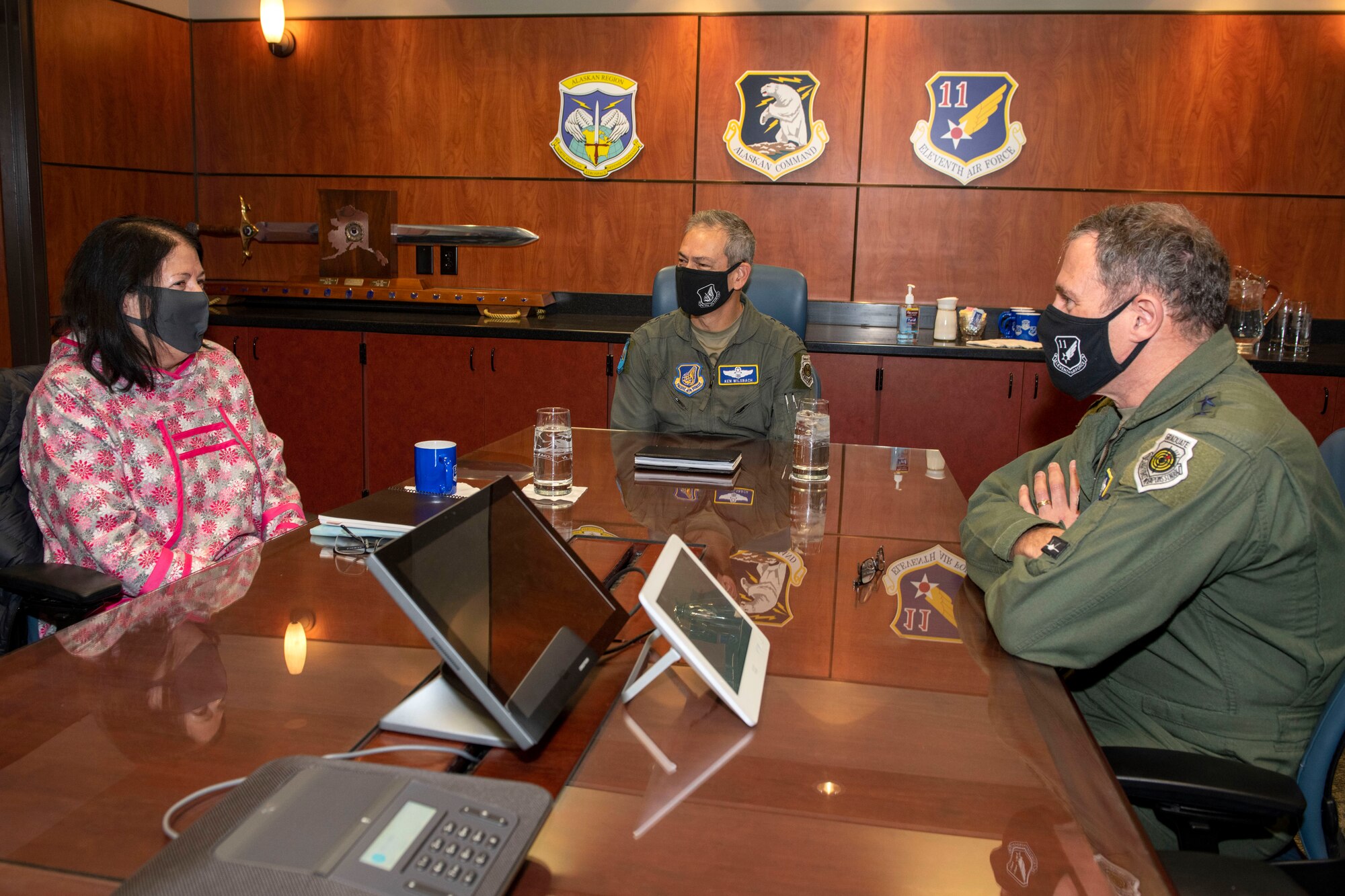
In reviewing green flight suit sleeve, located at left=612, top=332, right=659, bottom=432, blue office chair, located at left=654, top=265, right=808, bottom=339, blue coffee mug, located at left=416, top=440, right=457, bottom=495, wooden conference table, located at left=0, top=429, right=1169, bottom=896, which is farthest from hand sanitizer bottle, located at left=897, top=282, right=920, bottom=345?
wooden conference table, located at left=0, top=429, right=1169, bottom=896

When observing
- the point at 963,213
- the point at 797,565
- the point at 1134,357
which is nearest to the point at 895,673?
the point at 797,565

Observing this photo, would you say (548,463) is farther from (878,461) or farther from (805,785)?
(805,785)

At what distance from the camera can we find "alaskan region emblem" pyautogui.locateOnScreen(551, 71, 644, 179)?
454cm

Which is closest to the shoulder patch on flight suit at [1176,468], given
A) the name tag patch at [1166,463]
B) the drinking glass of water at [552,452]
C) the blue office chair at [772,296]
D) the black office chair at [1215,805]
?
the name tag patch at [1166,463]

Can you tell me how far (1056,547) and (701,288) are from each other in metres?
1.72

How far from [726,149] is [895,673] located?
3641 millimetres

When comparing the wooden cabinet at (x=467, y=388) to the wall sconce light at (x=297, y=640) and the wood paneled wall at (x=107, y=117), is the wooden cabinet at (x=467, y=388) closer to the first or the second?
the wood paneled wall at (x=107, y=117)

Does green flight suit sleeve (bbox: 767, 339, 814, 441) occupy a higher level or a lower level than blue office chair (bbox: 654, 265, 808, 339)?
lower

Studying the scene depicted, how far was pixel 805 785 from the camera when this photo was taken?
0.97 metres

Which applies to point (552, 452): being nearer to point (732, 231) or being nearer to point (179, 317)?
point (179, 317)

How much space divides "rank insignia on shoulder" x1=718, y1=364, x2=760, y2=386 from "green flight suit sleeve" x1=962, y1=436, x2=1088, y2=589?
1.17m

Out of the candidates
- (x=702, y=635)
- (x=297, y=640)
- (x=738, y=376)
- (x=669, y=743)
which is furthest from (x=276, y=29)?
(x=669, y=743)

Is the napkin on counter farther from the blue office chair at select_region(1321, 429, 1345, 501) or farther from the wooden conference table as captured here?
the wooden conference table

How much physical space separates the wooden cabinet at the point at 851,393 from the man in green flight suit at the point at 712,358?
3.02 ft
